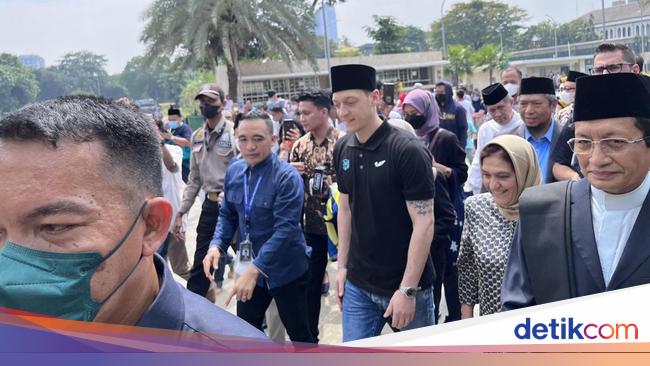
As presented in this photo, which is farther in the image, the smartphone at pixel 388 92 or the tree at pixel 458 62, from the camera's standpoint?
the tree at pixel 458 62

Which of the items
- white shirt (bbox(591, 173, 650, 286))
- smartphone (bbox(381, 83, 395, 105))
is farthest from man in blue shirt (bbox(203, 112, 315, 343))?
smartphone (bbox(381, 83, 395, 105))

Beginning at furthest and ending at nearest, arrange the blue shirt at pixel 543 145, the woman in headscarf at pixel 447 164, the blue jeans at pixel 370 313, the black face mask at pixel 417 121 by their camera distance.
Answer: the black face mask at pixel 417 121 < the woman in headscarf at pixel 447 164 < the blue shirt at pixel 543 145 < the blue jeans at pixel 370 313

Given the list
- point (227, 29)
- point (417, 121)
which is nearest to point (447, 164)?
point (417, 121)

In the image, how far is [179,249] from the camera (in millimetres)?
5414

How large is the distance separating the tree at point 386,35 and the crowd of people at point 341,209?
4417cm

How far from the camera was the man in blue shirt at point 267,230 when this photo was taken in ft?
12.2

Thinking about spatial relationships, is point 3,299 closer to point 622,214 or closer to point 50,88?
point 622,214

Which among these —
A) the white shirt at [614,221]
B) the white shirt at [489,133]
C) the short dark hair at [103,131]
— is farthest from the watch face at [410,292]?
the white shirt at [489,133]

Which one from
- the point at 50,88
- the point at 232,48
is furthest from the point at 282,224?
the point at 50,88

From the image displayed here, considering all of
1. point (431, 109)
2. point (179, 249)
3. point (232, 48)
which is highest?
point (232, 48)

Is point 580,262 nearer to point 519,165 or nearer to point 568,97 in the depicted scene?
point 519,165

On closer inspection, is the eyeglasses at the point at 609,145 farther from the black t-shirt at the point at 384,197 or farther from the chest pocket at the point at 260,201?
the chest pocket at the point at 260,201

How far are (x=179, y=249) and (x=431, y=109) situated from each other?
2.61m

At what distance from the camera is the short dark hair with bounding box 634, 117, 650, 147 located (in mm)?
2055
